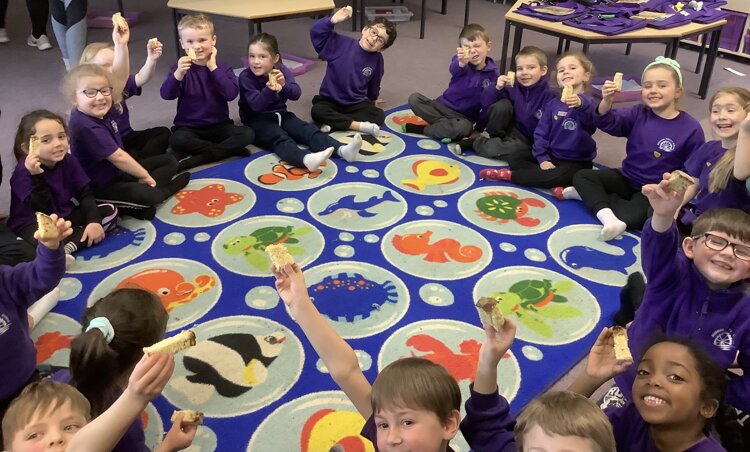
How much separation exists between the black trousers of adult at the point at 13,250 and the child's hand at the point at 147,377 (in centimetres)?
148

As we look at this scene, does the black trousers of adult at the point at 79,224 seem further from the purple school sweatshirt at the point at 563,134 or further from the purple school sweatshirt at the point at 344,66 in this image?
the purple school sweatshirt at the point at 563,134

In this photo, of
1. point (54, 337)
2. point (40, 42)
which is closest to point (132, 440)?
point (54, 337)

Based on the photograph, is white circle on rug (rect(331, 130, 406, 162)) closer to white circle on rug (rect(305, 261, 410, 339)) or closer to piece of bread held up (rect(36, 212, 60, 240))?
white circle on rug (rect(305, 261, 410, 339))

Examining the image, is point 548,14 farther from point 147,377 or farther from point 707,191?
point 147,377

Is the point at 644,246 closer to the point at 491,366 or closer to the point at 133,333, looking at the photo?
the point at 491,366

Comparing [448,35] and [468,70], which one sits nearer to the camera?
[468,70]

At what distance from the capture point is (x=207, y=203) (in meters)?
3.00

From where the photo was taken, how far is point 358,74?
3.89m

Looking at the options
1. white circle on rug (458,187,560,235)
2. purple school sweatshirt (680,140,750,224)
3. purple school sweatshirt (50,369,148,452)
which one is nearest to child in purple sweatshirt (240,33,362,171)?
white circle on rug (458,187,560,235)

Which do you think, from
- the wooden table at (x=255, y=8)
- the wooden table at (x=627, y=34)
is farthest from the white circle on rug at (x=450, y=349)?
the wooden table at (x=255, y=8)

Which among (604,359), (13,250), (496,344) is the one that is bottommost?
(13,250)

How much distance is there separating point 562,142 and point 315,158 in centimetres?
125

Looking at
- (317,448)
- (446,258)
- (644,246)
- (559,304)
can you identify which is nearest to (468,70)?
(446,258)

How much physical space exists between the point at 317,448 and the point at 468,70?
262cm
